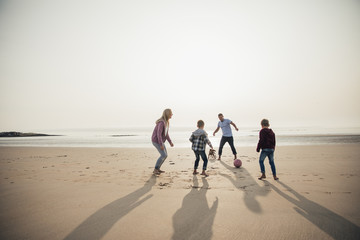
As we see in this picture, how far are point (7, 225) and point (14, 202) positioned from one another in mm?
1312

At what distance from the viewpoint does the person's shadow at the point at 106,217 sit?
277 centimetres

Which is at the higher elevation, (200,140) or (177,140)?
(200,140)

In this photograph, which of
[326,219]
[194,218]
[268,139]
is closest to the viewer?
[326,219]

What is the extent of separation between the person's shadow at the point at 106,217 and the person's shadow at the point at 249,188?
2.29 metres

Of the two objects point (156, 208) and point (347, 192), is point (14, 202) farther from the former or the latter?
point (347, 192)

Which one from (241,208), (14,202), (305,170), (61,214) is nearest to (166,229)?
(241,208)

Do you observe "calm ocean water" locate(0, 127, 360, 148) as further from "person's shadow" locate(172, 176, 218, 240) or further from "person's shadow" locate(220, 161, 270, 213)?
"person's shadow" locate(172, 176, 218, 240)

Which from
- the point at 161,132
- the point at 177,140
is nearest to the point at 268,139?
the point at 161,132

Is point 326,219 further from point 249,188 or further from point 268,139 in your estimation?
point 268,139

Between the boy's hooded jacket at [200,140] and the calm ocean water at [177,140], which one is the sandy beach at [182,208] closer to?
the boy's hooded jacket at [200,140]

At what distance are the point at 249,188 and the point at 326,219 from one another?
1.97 m

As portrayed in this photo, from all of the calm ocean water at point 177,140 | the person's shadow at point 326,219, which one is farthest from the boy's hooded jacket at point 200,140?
the calm ocean water at point 177,140

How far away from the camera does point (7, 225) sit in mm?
3031

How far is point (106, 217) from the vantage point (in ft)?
10.8
